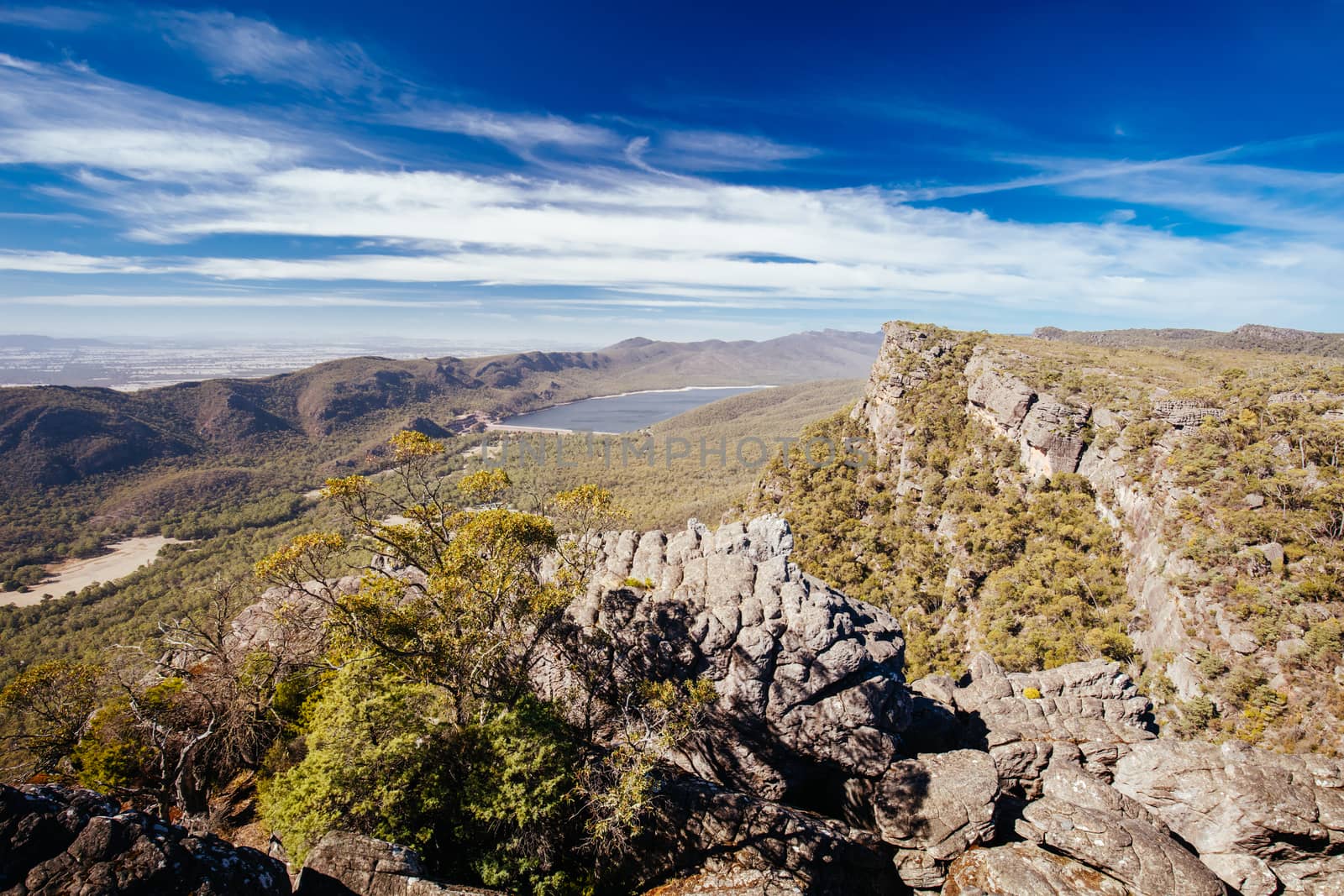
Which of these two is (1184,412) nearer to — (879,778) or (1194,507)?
(1194,507)

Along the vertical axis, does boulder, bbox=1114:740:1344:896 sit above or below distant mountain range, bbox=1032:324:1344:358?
below

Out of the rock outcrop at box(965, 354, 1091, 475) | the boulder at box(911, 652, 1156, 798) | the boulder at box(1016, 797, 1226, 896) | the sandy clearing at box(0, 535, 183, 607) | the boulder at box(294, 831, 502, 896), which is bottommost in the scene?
the sandy clearing at box(0, 535, 183, 607)

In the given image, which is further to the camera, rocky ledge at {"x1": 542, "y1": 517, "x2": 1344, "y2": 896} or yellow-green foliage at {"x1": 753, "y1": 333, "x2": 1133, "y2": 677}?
yellow-green foliage at {"x1": 753, "y1": 333, "x2": 1133, "y2": 677}

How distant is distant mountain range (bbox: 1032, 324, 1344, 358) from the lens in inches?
3386

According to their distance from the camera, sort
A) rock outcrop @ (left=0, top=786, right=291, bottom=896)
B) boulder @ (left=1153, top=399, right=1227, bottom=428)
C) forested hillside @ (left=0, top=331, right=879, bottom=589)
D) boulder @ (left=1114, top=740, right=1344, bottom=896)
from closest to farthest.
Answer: rock outcrop @ (left=0, top=786, right=291, bottom=896), boulder @ (left=1114, top=740, right=1344, bottom=896), boulder @ (left=1153, top=399, right=1227, bottom=428), forested hillside @ (left=0, top=331, right=879, bottom=589)

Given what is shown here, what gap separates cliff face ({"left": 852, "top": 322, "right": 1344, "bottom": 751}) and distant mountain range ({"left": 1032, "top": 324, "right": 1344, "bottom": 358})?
48371 mm

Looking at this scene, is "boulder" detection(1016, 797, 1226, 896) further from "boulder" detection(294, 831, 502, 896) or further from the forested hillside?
the forested hillside

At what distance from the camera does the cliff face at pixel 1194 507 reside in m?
23.5

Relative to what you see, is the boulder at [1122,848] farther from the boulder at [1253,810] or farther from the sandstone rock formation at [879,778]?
the boulder at [1253,810]

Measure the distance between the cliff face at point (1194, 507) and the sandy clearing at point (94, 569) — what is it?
129617 mm

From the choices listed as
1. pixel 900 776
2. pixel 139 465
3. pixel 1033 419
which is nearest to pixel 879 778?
pixel 900 776

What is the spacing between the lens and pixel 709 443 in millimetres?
168375

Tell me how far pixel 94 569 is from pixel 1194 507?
6011 inches

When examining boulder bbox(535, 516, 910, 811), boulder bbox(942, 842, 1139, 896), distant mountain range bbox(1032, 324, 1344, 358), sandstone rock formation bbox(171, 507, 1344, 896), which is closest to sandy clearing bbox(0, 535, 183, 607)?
boulder bbox(535, 516, 910, 811)
